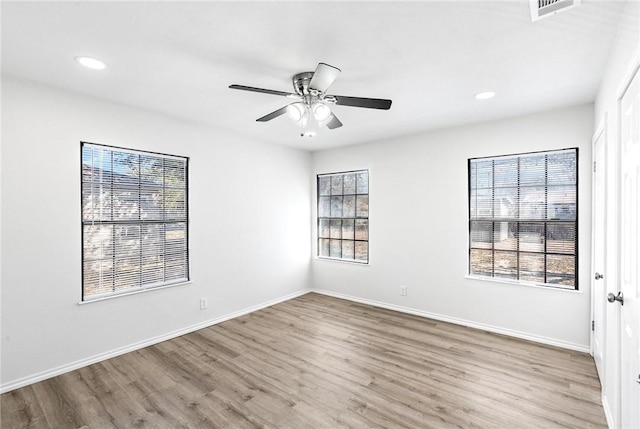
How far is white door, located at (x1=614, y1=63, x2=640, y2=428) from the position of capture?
1.48m

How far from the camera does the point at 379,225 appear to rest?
15.5 feet

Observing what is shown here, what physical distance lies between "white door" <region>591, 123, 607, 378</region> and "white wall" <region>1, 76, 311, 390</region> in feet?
12.6

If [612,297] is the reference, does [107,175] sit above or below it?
above

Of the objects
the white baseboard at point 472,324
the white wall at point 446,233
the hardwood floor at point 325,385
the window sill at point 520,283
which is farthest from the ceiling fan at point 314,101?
the white baseboard at point 472,324

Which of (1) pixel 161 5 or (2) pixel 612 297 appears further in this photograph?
(2) pixel 612 297

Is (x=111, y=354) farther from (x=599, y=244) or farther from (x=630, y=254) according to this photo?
(x=599, y=244)

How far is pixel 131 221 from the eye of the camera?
3230 mm

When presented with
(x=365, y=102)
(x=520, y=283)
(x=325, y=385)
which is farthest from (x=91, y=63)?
(x=520, y=283)

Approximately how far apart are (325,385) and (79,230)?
104 inches

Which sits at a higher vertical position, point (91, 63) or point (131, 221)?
point (91, 63)

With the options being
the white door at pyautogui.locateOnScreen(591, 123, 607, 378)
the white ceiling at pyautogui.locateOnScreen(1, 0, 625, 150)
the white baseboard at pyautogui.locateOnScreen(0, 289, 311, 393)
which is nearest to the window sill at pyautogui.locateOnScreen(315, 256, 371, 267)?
the white baseboard at pyautogui.locateOnScreen(0, 289, 311, 393)

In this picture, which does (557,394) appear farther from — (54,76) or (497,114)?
(54,76)

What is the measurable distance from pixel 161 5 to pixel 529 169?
378 cm

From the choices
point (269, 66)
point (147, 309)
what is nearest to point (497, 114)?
point (269, 66)
